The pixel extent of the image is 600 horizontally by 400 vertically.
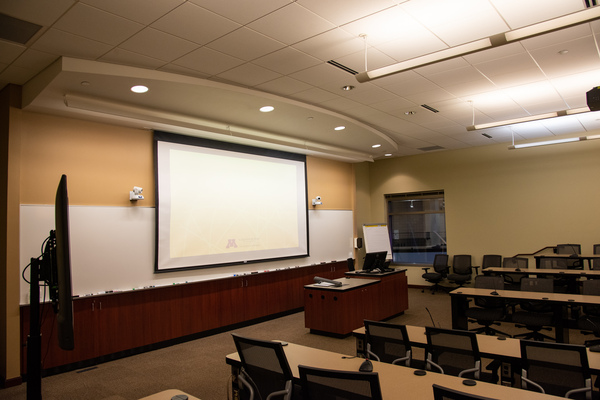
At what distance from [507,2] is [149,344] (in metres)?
6.01

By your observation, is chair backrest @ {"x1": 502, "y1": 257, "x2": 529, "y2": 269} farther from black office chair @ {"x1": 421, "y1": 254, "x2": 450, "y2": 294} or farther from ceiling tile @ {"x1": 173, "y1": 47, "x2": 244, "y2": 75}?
ceiling tile @ {"x1": 173, "y1": 47, "x2": 244, "y2": 75}

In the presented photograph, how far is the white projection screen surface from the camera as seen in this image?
6328 millimetres

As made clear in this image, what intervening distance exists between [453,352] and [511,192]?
744 cm

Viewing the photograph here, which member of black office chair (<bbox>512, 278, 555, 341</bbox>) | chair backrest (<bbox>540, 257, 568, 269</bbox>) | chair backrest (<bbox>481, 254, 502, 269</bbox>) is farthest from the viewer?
chair backrest (<bbox>481, 254, 502, 269</bbox>)

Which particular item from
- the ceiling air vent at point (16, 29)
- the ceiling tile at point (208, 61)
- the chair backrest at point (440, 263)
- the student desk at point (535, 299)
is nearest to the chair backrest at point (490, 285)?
the student desk at point (535, 299)

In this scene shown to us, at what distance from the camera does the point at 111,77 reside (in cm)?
427

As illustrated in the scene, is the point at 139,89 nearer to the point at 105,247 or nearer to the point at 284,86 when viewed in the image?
the point at 284,86

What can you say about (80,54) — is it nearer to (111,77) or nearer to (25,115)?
(111,77)

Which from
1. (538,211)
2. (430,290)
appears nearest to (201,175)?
(430,290)

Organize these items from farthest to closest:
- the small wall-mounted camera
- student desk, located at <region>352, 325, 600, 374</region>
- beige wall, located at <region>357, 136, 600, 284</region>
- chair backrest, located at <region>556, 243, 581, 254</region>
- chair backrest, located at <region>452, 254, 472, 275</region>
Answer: chair backrest, located at <region>452, 254, 472, 275</region>
beige wall, located at <region>357, 136, 600, 284</region>
chair backrest, located at <region>556, 243, 581, 254</region>
the small wall-mounted camera
student desk, located at <region>352, 325, 600, 374</region>

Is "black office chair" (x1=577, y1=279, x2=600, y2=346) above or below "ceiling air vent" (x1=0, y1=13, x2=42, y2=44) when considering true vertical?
below

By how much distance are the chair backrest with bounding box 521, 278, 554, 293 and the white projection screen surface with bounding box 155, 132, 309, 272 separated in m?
4.24

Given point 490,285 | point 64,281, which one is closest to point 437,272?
point 490,285

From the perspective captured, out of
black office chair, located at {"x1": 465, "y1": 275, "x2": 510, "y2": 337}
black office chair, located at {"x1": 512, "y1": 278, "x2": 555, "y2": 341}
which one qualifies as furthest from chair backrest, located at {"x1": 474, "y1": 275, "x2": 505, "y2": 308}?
black office chair, located at {"x1": 512, "y1": 278, "x2": 555, "y2": 341}
